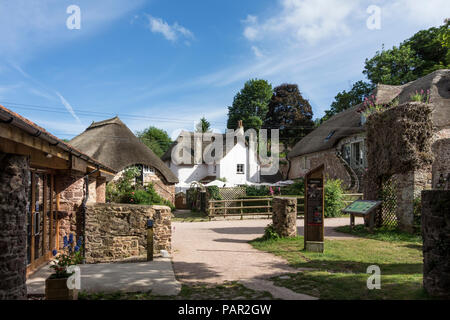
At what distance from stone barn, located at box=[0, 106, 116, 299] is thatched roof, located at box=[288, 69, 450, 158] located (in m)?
17.6

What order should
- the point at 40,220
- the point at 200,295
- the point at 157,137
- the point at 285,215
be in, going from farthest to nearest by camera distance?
1. the point at 157,137
2. the point at 285,215
3. the point at 40,220
4. the point at 200,295

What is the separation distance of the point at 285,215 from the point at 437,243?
5910 millimetres

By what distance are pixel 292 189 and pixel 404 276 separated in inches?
634

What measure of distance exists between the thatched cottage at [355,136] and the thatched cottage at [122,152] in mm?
12195

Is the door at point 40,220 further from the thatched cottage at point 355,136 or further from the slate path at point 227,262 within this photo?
the thatched cottage at point 355,136

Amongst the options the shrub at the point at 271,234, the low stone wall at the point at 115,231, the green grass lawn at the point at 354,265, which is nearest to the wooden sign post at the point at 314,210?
the green grass lawn at the point at 354,265

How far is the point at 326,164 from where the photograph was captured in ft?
85.6

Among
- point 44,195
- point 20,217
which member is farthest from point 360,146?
point 20,217

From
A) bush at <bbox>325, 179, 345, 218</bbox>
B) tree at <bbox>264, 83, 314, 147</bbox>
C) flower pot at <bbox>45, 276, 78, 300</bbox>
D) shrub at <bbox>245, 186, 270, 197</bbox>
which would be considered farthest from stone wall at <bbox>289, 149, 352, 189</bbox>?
flower pot at <bbox>45, 276, 78, 300</bbox>

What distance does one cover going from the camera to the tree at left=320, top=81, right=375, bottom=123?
111 feet

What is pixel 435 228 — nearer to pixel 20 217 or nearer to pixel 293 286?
pixel 293 286

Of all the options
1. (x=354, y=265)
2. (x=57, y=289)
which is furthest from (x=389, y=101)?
(x=57, y=289)

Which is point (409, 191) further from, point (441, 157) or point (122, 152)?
point (122, 152)

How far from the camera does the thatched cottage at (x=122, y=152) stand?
20797mm
